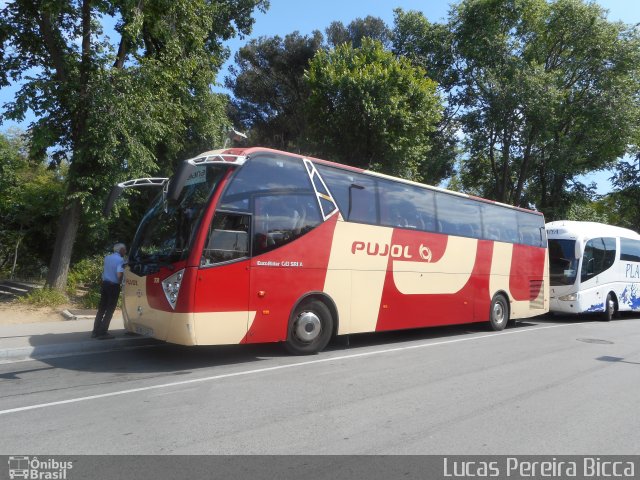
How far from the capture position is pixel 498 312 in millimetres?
14016

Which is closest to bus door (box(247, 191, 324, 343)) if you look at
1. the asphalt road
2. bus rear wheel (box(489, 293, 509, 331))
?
the asphalt road

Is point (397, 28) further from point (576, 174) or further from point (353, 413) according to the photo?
point (353, 413)

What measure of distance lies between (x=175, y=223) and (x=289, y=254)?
6.46 ft

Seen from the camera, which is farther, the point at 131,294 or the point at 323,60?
the point at 323,60

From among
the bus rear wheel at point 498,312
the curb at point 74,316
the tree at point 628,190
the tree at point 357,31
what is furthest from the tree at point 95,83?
the tree at point 628,190

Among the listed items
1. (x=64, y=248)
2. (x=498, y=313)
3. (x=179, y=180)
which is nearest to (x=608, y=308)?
(x=498, y=313)

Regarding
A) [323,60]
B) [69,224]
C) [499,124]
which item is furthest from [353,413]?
[499,124]

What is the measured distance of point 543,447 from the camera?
4.78m

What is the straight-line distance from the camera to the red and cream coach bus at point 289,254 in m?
7.72

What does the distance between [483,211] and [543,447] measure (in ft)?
30.4

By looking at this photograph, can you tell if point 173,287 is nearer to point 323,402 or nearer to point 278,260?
point 278,260

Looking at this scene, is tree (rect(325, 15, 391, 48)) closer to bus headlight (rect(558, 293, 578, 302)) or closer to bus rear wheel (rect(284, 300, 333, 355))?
bus headlight (rect(558, 293, 578, 302))

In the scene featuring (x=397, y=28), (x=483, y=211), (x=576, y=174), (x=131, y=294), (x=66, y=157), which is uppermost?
(x=397, y=28)

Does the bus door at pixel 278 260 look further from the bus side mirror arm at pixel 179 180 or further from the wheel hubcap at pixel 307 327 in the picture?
the bus side mirror arm at pixel 179 180
